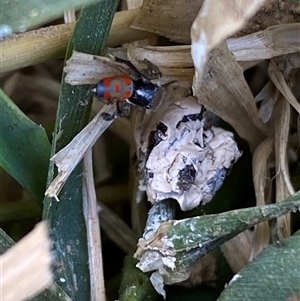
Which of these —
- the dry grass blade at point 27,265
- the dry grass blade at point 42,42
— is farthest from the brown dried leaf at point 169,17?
the dry grass blade at point 27,265

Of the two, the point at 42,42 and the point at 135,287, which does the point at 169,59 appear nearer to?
the point at 42,42

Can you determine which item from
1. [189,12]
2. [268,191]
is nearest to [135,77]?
[189,12]

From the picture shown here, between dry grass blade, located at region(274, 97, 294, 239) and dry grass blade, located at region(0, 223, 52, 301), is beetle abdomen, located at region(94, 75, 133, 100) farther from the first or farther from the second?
dry grass blade, located at region(0, 223, 52, 301)

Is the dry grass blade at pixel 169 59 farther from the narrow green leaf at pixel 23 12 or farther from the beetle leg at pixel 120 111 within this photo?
the narrow green leaf at pixel 23 12

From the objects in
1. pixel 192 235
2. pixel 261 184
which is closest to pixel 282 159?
pixel 261 184

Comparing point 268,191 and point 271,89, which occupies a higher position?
point 271,89

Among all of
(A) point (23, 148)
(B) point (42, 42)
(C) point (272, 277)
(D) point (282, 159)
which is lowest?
(C) point (272, 277)

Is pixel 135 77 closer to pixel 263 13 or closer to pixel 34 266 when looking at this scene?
pixel 263 13
